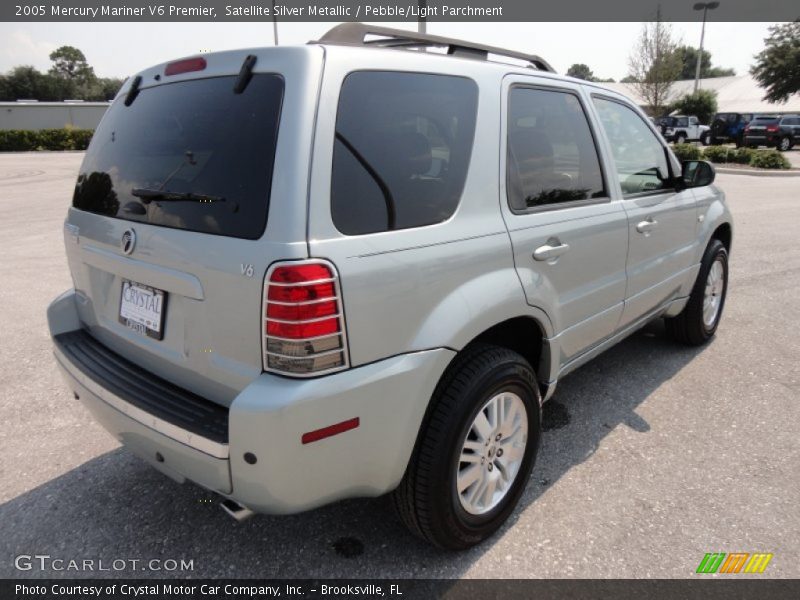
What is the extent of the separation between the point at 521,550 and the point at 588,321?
3.95ft

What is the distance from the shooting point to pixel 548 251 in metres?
2.54

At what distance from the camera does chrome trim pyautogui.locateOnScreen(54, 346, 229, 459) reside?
1841 mm

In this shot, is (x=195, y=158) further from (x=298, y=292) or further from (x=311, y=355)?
(x=311, y=355)

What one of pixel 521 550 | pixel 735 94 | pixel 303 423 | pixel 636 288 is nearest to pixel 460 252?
pixel 303 423

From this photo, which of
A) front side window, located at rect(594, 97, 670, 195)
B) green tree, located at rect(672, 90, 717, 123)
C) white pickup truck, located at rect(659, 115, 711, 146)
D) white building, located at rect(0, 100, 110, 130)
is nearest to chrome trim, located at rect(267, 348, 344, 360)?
front side window, located at rect(594, 97, 670, 195)

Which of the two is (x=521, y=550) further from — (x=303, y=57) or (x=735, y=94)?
(x=735, y=94)

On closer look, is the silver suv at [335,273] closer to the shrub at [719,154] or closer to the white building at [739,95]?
the shrub at [719,154]

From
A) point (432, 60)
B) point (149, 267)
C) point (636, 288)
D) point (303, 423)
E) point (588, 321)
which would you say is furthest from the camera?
point (636, 288)

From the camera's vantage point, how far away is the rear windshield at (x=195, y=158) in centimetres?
183

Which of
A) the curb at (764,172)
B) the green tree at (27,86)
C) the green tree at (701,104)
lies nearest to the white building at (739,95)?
the green tree at (701,104)

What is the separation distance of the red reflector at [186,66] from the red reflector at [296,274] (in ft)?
→ 3.16

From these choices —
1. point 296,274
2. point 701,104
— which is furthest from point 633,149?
point 701,104

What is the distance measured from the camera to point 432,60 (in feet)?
7.30

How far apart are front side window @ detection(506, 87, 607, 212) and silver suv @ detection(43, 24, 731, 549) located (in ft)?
0.05
